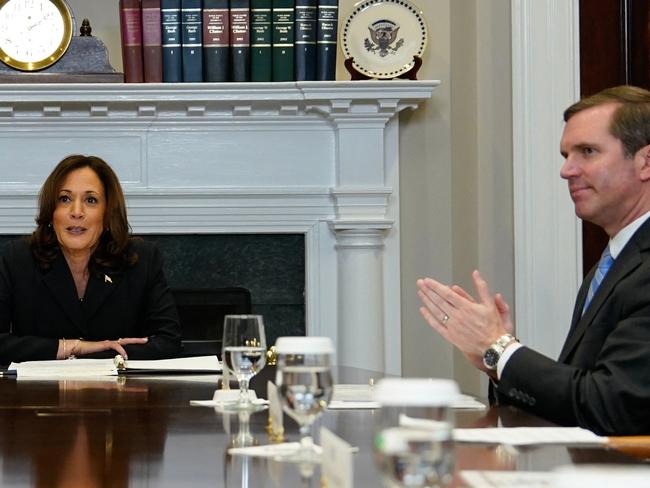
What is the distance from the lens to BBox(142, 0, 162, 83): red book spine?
3.88 meters

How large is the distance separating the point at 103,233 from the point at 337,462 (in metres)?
2.27

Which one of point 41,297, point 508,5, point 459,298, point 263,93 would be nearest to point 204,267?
point 263,93

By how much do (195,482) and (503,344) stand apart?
91 centimetres

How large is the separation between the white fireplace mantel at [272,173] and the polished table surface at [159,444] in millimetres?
1977

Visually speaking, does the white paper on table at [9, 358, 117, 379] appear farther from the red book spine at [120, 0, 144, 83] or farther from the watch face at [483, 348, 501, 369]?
the red book spine at [120, 0, 144, 83]

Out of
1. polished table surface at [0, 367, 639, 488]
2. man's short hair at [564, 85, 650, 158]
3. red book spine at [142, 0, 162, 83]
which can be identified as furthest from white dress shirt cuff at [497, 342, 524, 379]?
red book spine at [142, 0, 162, 83]

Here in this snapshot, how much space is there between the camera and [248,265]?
13.6ft

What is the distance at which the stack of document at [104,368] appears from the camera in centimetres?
234

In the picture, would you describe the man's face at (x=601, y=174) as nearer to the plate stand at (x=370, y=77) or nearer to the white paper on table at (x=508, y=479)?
the white paper on table at (x=508, y=479)

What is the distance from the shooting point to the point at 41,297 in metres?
2.97

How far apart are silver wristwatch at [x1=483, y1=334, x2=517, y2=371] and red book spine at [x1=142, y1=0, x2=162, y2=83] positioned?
7.61 ft

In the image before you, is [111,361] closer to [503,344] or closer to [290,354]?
[503,344]

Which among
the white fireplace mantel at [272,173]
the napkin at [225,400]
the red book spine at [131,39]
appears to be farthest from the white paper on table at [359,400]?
the red book spine at [131,39]

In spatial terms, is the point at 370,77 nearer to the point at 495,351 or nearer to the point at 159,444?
the point at 495,351
